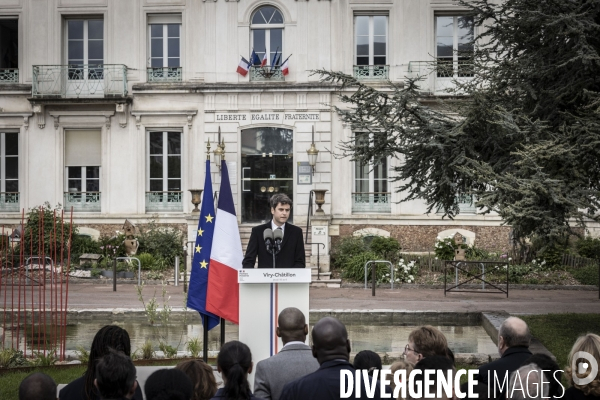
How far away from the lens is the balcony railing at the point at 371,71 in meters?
25.0

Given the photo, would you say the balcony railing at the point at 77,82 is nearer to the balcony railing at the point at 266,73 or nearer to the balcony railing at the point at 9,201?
the balcony railing at the point at 9,201

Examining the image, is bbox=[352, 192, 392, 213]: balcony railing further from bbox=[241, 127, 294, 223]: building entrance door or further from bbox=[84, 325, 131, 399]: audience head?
bbox=[84, 325, 131, 399]: audience head

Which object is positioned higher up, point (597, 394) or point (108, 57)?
point (108, 57)

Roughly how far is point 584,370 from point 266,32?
21392mm

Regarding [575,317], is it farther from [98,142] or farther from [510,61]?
[98,142]

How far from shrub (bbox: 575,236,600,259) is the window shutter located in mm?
15134

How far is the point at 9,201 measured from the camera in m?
25.5

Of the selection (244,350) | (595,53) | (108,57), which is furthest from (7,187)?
(244,350)

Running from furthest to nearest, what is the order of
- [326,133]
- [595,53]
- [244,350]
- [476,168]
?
[326,133] → [476,168] → [595,53] → [244,350]

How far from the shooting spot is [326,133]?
2467 centimetres

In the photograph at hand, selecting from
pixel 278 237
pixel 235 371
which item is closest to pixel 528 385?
pixel 235 371

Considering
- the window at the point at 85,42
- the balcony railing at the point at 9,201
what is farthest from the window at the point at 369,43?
the balcony railing at the point at 9,201

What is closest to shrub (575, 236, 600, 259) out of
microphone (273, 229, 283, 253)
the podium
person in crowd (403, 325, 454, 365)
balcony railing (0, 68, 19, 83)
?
microphone (273, 229, 283, 253)

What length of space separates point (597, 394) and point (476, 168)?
7.32 meters
